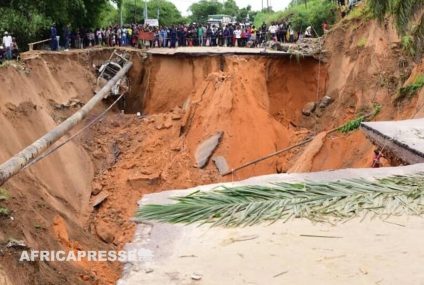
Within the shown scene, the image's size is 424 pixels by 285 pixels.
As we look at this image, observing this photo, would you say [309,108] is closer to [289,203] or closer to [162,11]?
[289,203]

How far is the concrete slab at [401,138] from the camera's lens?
10586mm

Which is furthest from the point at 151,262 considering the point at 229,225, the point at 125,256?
the point at 229,225

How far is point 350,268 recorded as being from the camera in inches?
233

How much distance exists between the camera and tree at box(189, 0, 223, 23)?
6288cm

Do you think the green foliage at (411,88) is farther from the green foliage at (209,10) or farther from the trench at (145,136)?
the green foliage at (209,10)

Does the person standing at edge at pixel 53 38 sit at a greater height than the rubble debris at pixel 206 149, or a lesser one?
greater

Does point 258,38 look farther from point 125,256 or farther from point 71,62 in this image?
point 125,256

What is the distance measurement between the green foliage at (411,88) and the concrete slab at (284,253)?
11747 millimetres

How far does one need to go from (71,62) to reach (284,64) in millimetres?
8894

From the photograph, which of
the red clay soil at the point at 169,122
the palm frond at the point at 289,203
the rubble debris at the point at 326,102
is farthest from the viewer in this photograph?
the rubble debris at the point at 326,102

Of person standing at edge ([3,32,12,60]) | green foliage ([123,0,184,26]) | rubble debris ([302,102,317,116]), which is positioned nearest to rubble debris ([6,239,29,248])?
person standing at edge ([3,32,12,60])

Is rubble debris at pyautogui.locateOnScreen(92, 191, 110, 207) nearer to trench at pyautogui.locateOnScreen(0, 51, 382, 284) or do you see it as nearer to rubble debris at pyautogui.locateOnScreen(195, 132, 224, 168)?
trench at pyautogui.locateOnScreen(0, 51, 382, 284)

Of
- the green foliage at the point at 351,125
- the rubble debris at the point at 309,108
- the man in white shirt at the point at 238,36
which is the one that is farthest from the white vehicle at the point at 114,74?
the green foliage at the point at 351,125

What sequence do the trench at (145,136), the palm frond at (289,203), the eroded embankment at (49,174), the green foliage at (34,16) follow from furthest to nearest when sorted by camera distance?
the green foliage at (34,16)
the trench at (145,136)
the eroded embankment at (49,174)
the palm frond at (289,203)
